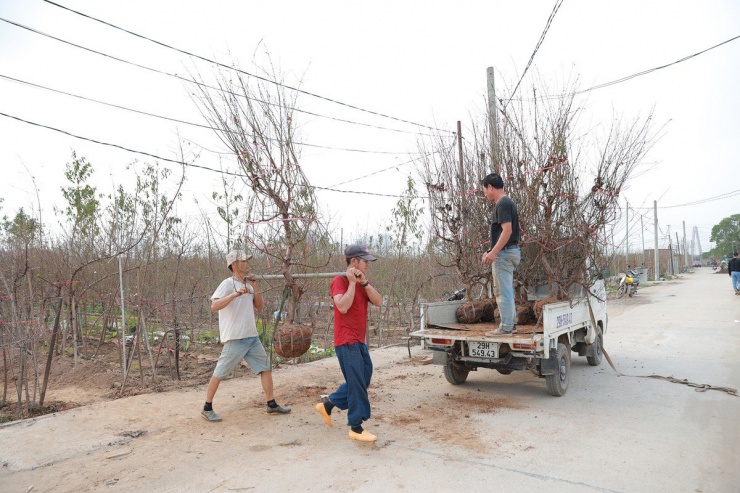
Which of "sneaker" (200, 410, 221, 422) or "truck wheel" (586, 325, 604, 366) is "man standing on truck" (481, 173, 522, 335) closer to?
"truck wheel" (586, 325, 604, 366)

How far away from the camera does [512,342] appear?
18.3ft

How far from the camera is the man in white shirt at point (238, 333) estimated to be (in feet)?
17.2

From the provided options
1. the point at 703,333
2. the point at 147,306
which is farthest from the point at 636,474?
the point at 703,333

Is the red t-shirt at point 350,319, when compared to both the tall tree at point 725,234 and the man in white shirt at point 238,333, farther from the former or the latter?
the tall tree at point 725,234

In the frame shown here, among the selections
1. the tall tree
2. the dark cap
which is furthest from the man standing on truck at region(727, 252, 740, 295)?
the tall tree

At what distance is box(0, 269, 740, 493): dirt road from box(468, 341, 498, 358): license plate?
60cm

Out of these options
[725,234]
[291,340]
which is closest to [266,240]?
[291,340]

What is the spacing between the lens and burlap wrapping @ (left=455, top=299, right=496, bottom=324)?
7262 mm

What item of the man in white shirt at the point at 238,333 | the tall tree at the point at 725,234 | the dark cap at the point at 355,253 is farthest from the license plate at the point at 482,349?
the tall tree at the point at 725,234

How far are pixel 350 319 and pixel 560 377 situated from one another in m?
3.08

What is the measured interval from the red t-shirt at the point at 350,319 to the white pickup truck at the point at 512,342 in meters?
1.85

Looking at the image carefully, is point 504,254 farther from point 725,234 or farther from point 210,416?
point 725,234

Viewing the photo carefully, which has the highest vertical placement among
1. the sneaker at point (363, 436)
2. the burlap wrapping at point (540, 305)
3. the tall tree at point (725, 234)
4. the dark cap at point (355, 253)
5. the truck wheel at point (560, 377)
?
the tall tree at point (725, 234)

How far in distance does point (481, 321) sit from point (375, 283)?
19.1ft
